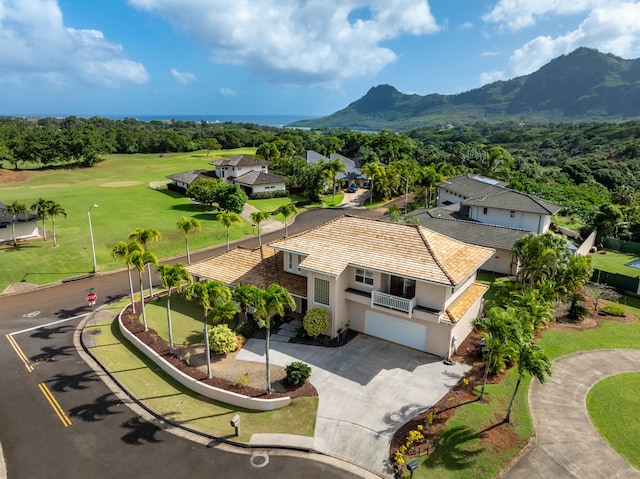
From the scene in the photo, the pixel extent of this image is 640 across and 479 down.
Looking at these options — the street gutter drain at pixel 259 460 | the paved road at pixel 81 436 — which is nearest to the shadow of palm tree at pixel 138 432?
the paved road at pixel 81 436

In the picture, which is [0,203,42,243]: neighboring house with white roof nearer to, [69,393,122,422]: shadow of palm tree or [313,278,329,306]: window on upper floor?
[69,393,122,422]: shadow of palm tree

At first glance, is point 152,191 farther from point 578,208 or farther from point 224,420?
point 578,208

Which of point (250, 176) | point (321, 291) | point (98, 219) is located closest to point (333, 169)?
point (250, 176)

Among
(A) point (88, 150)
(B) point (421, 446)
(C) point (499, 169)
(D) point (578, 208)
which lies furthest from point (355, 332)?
(A) point (88, 150)

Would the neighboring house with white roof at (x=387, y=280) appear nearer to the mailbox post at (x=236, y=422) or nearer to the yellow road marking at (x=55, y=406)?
the mailbox post at (x=236, y=422)

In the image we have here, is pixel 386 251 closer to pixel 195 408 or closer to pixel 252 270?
pixel 252 270
